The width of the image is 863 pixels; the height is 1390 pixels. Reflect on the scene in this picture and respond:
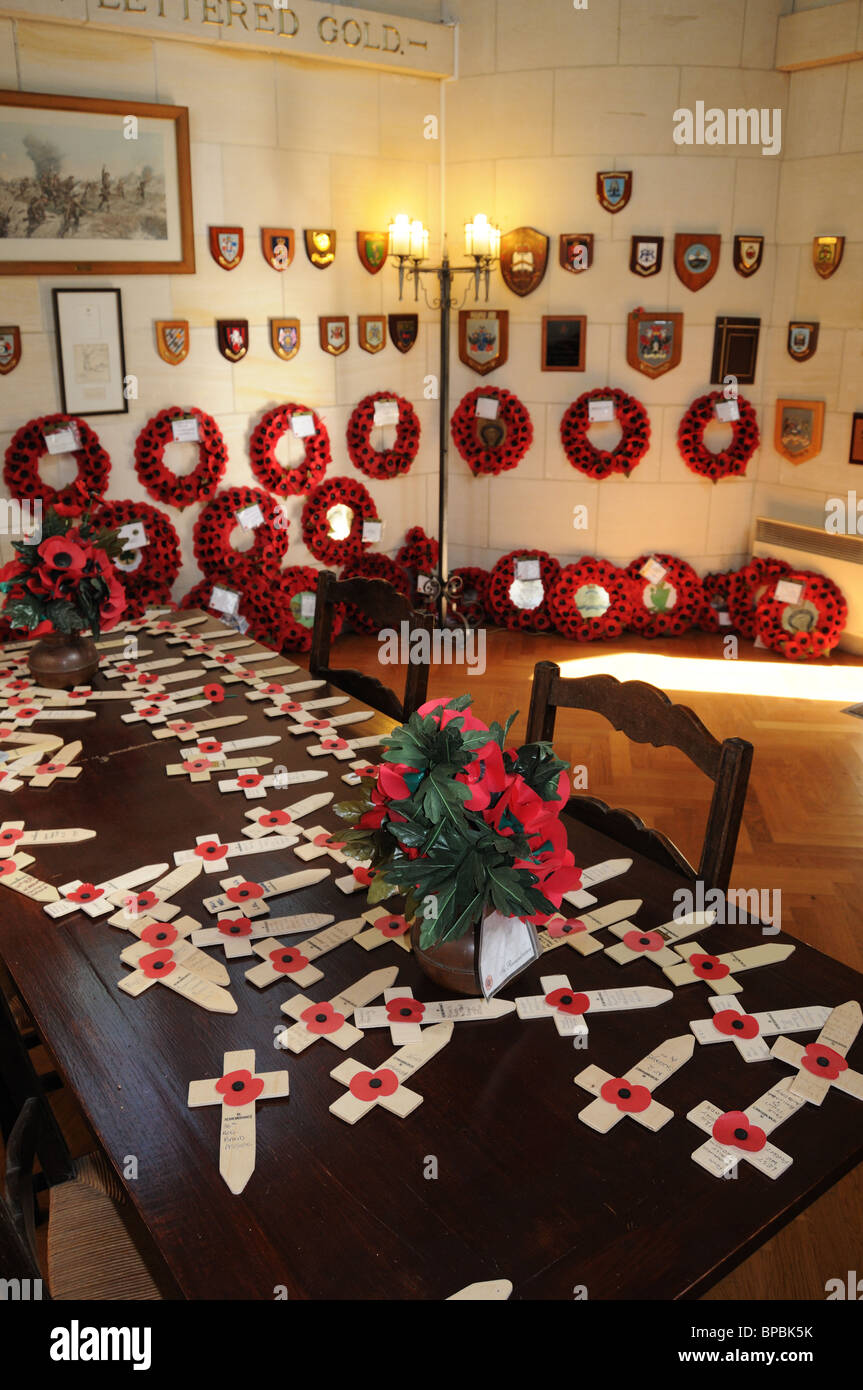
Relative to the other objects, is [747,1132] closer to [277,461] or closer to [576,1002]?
[576,1002]

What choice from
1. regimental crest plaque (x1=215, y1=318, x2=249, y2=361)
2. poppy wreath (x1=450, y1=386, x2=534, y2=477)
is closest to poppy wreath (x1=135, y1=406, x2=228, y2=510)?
regimental crest plaque (x1=215, y1=318, x2=249, y2=361)

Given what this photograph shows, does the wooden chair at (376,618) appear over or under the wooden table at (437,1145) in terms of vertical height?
over

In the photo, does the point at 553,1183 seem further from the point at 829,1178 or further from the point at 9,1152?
the point at 9,1152

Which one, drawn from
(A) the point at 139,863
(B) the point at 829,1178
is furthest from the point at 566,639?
(B) the point at 829,1178

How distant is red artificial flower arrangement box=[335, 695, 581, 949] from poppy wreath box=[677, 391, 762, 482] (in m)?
4.77

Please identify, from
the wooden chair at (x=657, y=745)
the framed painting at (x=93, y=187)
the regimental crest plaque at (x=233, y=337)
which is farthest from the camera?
the regimental crest plaque at (x=233, y=337)

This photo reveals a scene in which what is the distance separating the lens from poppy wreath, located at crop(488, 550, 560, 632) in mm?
6207

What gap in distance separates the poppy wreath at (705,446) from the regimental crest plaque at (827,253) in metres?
0.75


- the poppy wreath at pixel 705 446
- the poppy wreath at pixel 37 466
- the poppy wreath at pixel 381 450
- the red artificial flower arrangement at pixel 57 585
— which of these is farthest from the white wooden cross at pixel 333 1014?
the poppy wreath at pixel 705 446

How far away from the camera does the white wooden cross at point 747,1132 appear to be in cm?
133

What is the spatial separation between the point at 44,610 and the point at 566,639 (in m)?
3.79

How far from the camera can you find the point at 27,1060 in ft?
5.60

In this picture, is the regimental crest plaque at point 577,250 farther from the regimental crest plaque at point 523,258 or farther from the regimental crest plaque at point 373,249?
the regimental crest plaque at point 373,249

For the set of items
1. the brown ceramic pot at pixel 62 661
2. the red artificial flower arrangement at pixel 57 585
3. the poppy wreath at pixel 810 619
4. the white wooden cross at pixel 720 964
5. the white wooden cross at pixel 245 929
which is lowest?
the poppy wreath at pixel 810 619
